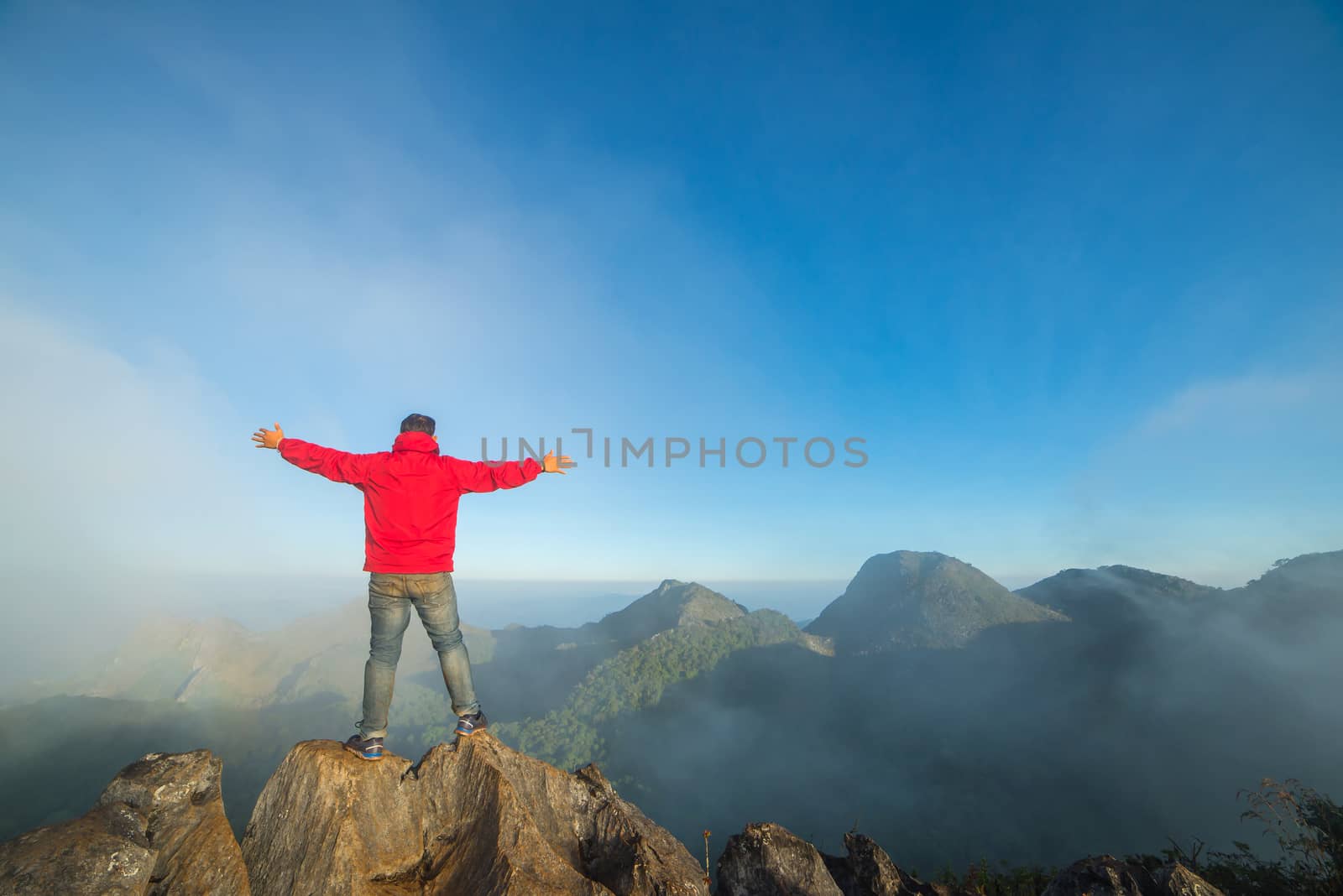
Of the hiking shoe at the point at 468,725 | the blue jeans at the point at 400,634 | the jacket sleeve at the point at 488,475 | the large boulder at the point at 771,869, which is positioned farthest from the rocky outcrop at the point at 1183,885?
the jacket sleeve at the point at 488,475

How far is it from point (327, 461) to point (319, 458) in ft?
0.37

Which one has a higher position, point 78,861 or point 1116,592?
point 78,861

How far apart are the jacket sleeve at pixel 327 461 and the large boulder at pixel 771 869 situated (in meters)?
8.68

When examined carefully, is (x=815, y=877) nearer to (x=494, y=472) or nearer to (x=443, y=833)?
(x=443, y=833)

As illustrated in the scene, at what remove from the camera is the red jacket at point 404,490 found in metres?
7.79

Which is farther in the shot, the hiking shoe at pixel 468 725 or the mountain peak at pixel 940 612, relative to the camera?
the mountain peak at pixel 940 612

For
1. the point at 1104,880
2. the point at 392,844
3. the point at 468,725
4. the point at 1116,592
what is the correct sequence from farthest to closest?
the point at 1116,592 < the point at 1104,880 < the point at 468,725 < the point at 392,844

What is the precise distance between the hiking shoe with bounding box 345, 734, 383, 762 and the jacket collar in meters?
4.17

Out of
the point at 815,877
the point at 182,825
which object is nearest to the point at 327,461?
the point at 182,825

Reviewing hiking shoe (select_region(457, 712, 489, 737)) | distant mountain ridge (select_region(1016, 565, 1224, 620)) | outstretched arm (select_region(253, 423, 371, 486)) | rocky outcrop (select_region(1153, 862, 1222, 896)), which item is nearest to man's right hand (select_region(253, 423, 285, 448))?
outstretched arm (select_region(253, 423, 371, 486))

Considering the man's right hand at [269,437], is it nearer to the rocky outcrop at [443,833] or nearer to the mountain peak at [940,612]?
the rocky outcrop at [443,833]

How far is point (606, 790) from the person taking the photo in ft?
30.9

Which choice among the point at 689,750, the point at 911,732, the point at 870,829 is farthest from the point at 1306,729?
the point at 689,750

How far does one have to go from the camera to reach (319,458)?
26.0ft
